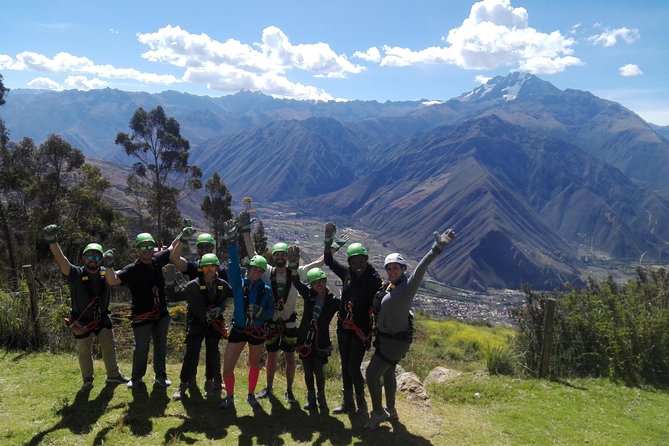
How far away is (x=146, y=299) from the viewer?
21.7 feet

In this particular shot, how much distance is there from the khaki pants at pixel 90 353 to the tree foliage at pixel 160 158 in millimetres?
28247

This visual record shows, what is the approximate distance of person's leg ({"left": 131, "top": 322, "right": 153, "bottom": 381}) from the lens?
6.70m

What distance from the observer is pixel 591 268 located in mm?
165250

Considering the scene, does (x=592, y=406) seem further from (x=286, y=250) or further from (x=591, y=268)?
(x=591, y=268)

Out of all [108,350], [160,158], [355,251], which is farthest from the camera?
[160,158]

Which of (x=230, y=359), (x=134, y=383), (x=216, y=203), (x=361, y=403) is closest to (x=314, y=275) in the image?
(x=230, y=359)

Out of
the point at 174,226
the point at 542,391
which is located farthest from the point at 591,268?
the point at 542,391

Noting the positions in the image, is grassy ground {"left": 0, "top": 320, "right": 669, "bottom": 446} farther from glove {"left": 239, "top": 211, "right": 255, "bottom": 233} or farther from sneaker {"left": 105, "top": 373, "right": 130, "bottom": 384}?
glove {"left": 239, "top": 211, "right": 255, "bottom": 233}

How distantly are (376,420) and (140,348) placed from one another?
12.3 ft

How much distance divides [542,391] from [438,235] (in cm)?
501

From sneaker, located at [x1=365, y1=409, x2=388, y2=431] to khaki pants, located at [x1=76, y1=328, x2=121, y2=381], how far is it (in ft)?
13.5

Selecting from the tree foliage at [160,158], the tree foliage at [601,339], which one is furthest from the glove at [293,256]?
the tree foliage at [160,158]

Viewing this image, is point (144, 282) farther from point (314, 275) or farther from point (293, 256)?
point (314, 275)

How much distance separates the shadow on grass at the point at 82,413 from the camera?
5660 mm
